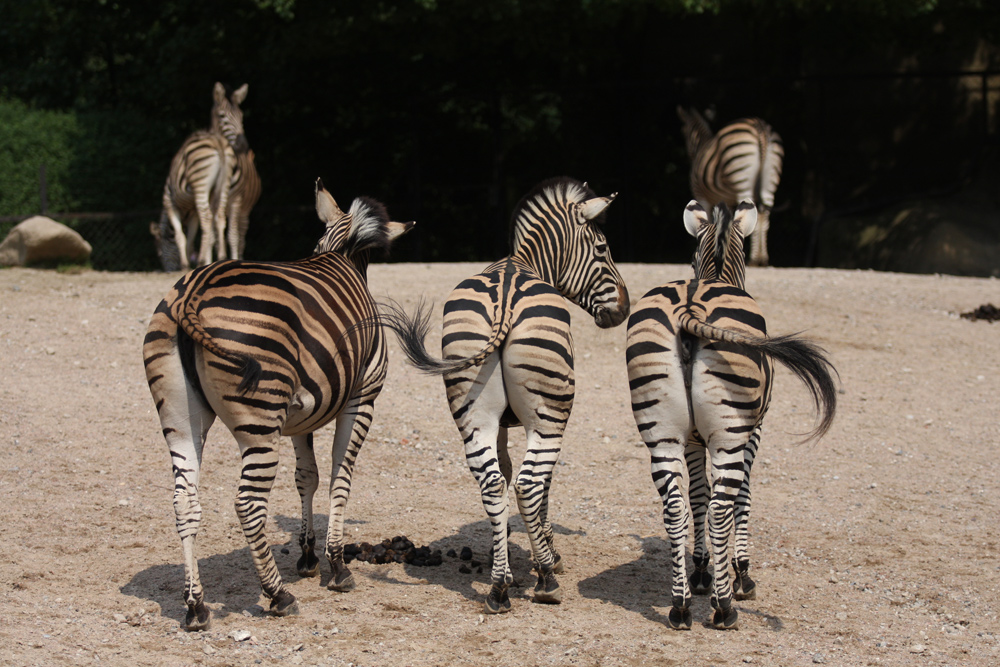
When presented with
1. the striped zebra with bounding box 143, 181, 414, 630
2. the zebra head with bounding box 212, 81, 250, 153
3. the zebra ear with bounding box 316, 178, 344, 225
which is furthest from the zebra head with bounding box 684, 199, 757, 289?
the zebra head with bounding box 212, 81, 250, 153

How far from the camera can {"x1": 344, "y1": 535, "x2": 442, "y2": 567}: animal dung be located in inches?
220

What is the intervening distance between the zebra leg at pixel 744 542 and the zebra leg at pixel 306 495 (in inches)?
92.7

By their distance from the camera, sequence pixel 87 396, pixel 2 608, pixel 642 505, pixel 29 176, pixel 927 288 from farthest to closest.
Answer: pixel 29 176 → pixel 927 288 → pixel 87 396 → pixel 642 505 → pixel 2 608

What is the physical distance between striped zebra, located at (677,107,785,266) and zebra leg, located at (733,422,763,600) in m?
8.65

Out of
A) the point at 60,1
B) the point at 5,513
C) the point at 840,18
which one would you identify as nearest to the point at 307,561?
the point at 5,513

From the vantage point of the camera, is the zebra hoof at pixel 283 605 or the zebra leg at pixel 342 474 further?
the zebra leg at pixel 342 474

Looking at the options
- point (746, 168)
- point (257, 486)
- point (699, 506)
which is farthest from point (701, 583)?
point (746, 168)

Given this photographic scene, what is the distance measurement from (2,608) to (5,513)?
1426 millimetres

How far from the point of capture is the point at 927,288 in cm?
1209

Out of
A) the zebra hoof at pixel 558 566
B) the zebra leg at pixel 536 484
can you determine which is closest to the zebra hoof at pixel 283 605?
the zebra leg at pixel 536 484

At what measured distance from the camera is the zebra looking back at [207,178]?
12844mm

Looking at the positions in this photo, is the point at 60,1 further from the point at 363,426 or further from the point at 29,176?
the point at 363,426

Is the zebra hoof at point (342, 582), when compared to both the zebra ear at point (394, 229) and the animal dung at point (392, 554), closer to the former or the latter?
the animal dung at point (392, 554)

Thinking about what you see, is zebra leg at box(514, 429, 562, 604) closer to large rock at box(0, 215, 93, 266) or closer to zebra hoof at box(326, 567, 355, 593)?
zebra hoof at box(326, 567, 355, 593)
